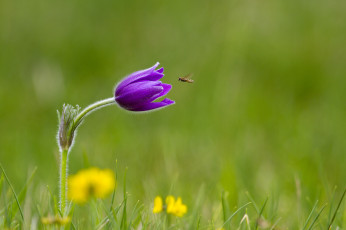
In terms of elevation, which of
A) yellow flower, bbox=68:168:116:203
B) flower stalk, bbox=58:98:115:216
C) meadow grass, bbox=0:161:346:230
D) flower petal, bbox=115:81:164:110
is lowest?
meadow grass, bbox=0:161:346:230

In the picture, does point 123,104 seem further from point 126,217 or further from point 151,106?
point 126,217

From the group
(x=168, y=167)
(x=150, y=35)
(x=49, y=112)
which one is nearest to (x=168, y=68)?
(x=150, y=35)

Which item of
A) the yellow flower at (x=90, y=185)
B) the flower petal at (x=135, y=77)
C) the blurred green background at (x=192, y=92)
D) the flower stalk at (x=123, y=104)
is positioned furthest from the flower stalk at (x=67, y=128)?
the blurred green background at (x=192, y=92)

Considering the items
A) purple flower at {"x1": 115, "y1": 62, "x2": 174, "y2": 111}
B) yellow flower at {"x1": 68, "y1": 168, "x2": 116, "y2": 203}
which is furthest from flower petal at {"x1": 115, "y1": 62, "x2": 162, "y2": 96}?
yellow flower at {"x1": 68, "y1": 168, "x2": 116, "y2": 203}

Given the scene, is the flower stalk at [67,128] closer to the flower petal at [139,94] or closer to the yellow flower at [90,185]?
the flower petal at [139,94]

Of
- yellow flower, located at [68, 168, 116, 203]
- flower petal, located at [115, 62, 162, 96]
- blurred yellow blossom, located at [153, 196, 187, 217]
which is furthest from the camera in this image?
flower petal, located at [115, 62, 162, 96]

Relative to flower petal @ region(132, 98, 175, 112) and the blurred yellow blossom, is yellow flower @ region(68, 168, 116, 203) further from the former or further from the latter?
flower petal @ region(132, 98, 175, 112)

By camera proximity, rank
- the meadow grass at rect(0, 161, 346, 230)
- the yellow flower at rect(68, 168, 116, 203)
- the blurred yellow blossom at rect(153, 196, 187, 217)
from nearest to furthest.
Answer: the yellow flower at rect(68, 168, 116, 203)
the meadow grass at rect(0, 161, 346, 230)
the blurred yellow blossom at rect(153, 196, 187, 217)
